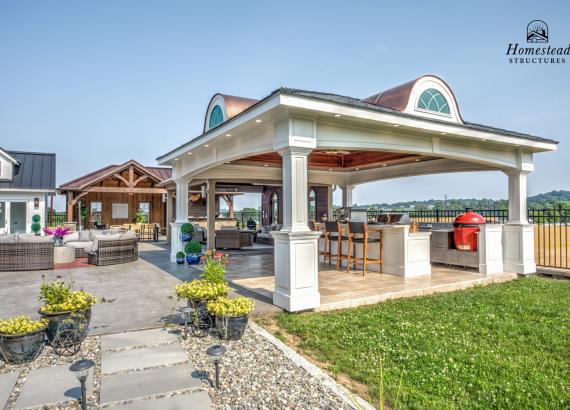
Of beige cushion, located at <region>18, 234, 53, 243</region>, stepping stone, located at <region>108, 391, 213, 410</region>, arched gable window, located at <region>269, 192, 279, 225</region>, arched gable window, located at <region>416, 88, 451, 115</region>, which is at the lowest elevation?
stepping stone, located at <region>108, 391, 213, 410</region>

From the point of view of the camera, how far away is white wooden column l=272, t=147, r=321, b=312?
4.71 metres

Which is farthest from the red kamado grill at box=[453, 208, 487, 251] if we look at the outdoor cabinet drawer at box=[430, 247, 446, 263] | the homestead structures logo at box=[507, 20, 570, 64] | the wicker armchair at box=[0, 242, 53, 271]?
the wicker armchair at box=[0, 242, 53, 271]

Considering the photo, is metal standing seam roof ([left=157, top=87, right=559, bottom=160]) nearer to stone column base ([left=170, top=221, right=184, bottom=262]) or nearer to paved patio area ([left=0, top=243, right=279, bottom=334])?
stone column base ([left=170, top=221, right=184, bottom=262])

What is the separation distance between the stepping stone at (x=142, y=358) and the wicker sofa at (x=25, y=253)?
21.6 feet

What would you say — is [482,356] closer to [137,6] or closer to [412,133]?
[412,133]

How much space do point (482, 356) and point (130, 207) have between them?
20571 millimetres

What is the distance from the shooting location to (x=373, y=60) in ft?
32.7

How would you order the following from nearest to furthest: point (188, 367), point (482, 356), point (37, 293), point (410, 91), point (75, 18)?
point (188, 367) → point (482, 356) → point (37, 293) → point (410, 91) → point (75, 18)

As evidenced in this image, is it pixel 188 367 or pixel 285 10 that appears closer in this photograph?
pixel 188 367

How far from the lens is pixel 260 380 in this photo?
9.28ft

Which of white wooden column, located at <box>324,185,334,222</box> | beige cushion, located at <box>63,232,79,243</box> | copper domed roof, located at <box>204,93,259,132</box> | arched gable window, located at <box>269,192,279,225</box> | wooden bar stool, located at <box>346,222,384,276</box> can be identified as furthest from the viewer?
arched gable window, located at <box>269,192,279,225</box>

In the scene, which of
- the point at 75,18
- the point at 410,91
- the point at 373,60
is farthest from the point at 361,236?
the point at 75,18

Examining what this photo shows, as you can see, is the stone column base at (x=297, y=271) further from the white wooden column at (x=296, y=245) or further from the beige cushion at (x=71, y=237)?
the beige cushion at (x=71, y=237)

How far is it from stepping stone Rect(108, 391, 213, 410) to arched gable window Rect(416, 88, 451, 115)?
6.24 metres
